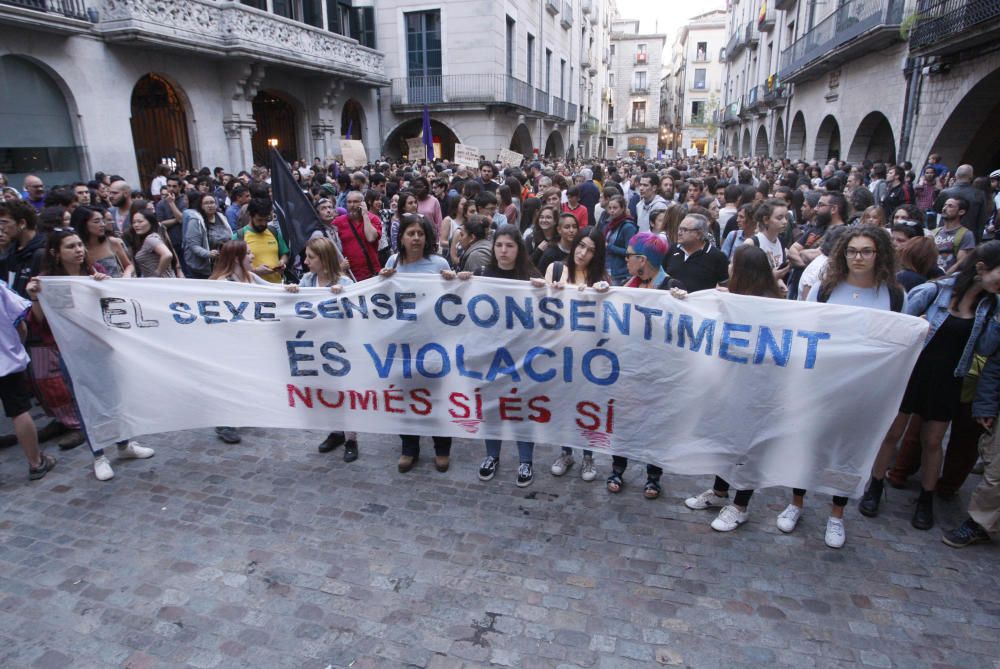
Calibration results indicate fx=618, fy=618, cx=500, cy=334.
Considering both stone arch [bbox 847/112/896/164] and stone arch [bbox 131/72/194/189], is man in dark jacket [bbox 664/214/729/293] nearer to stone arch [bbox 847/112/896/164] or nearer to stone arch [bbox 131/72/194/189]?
stone arch [bbox 131/72/194/189]

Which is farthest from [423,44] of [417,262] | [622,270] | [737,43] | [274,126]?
[737,43]

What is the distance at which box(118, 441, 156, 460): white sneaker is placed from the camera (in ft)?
15.6

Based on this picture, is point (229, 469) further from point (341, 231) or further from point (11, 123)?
point (11, 123)

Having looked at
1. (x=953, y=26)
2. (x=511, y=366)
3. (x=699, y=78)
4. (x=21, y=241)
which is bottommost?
(x=511, y=366)

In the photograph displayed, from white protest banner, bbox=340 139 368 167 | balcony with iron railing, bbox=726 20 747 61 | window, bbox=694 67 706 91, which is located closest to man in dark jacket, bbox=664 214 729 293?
white protest banner, bbox=340 139 368 167

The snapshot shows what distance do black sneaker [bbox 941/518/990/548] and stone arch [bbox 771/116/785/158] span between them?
2983 centimetres

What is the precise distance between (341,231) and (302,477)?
2838mm

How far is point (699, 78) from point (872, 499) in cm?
7316

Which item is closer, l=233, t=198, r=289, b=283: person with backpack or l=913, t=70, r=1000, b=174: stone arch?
l=233, t=198, r=289, b=283: person with backpack

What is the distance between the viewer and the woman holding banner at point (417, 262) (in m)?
4.52

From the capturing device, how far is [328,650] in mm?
2924

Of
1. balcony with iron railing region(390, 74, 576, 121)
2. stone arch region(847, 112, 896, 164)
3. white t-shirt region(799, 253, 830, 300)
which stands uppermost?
balcony with iron railing region(390, 74, 576, 121)

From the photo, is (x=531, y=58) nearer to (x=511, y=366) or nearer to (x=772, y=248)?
(x=772, y=248)

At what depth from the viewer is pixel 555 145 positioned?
37.5 m
